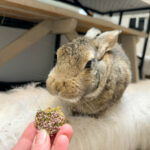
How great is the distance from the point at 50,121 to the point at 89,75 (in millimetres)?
275

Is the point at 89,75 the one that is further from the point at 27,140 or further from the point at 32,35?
the point at 32,35

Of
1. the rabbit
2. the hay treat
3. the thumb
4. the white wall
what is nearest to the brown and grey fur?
the rabbit

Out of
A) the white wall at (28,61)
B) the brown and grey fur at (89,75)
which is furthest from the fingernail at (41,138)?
the white wall at (28,61)

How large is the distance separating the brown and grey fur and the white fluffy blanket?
0.23 feet

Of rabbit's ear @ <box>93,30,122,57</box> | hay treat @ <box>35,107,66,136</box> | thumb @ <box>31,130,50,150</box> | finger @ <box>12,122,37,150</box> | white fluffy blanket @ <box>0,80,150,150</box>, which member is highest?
rabbit's ear @ <box>93,30,122,57</box>

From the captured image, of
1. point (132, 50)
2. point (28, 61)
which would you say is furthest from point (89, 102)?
point (132, 50)

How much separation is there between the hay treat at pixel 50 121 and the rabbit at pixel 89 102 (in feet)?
0.55

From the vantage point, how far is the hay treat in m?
0.41

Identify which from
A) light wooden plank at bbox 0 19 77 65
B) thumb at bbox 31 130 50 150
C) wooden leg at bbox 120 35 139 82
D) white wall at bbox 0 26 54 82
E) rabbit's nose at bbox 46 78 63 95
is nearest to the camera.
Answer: thumb at bbox 31 130 50 150

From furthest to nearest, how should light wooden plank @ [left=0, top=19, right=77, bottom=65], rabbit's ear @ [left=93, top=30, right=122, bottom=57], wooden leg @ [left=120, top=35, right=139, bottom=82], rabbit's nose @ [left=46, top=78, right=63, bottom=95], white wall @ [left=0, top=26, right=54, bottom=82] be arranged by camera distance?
wooden leg @ [left=120, top=35, right=139, bottom=82] < white wall @ [left=0, top=26, right=54, bottom=82] < light wooden plank @ [left=0, top=19, right=77, bottom=65] < rabbit's ear @ [left=93, top=30, right=122, bottom=57] < rabbit's nose @ [left=46, top=78, right=63, bottom=95]

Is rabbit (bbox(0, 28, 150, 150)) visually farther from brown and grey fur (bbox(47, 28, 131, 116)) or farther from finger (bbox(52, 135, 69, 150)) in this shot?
finger (bbox(52, 135, 69, 150))

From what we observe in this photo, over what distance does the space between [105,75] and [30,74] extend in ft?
2.46

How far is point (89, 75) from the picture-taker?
0.68m

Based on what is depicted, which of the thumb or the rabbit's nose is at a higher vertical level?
the thumb
